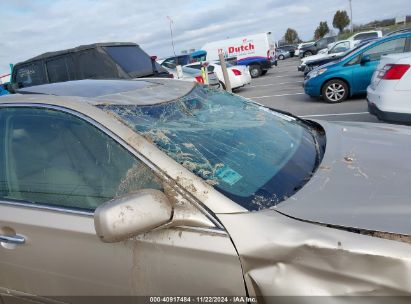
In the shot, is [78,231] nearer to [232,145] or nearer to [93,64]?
[232,145]

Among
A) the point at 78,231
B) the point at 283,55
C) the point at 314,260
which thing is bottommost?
the point at 314,260

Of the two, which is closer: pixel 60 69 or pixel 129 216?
pixel 129 216

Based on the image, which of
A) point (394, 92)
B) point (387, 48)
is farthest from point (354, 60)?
point (394, 92)

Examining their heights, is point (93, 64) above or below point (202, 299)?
above

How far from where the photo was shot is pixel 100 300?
1665mm

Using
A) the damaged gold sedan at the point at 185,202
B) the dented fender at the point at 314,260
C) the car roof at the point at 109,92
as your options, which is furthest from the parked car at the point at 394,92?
the dented fender at the point at 314,260

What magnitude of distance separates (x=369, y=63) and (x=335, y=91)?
1.04 meters

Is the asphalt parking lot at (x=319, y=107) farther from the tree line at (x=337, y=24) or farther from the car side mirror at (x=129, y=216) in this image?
the tree line at (x=337, y=24)

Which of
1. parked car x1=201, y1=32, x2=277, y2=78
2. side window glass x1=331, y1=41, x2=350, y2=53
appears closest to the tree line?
parked car x1=201, y1=32, x2=277, y2=78

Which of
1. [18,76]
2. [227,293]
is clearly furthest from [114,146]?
[18,76]

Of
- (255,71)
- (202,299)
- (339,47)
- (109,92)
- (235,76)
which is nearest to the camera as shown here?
(202,299)

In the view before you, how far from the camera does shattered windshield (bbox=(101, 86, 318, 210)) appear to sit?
1.66 m

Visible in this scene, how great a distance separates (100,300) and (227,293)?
615mm

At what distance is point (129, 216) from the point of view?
4.57ft
